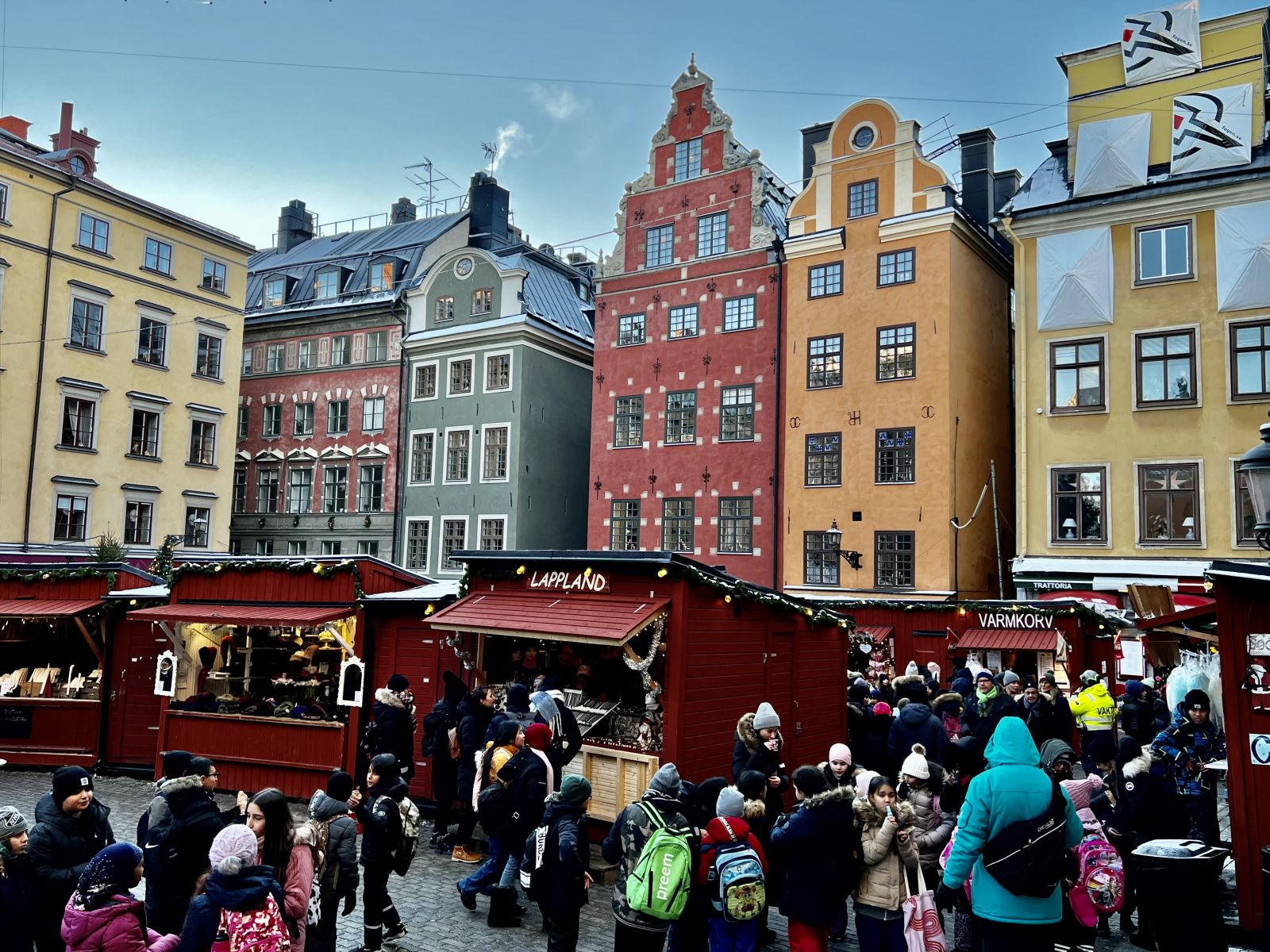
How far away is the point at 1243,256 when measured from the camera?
79.5ft

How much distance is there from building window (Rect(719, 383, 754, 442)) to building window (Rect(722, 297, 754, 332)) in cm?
193

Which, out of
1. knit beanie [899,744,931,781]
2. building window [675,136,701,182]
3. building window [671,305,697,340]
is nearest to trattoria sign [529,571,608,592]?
knit beanie [899,744,931,781]

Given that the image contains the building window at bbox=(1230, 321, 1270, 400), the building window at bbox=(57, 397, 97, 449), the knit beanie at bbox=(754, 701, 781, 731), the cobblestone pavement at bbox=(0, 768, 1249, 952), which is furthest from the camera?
the building window at bbox=(57, 397, 97, 449)

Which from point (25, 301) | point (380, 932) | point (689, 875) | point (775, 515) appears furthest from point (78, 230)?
point (689, 875)

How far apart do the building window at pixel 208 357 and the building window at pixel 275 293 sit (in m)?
3.98

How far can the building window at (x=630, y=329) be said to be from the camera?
3347cm

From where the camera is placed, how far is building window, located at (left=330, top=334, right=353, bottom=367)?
39656 mm

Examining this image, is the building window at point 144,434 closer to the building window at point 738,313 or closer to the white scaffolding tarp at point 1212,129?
the building window at point 738,313

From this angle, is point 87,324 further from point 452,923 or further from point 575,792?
point 575,792

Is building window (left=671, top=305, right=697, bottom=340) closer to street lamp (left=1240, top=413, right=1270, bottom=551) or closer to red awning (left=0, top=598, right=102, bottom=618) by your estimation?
red awning (left=0, top=598, right=102, bottom=618)

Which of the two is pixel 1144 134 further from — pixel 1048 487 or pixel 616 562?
pixel 616 562

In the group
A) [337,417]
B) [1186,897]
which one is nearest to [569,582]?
[1186,897]

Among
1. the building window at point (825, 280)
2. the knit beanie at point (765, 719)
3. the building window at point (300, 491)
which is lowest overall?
the knit beanie at point (765, 719)

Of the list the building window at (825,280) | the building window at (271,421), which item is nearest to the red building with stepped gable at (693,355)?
the building window at (825,280)
